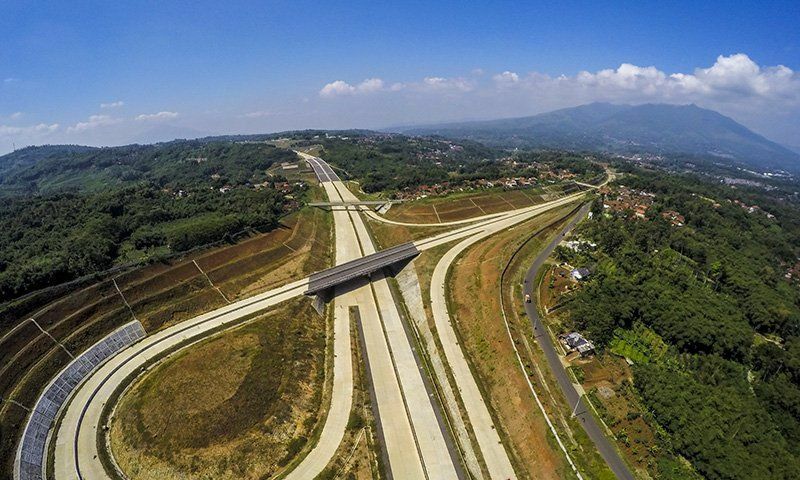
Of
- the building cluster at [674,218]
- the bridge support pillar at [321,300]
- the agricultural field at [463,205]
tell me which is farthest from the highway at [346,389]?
the building cluster at [674,218]

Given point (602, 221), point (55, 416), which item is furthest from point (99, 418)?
point (602, 221)

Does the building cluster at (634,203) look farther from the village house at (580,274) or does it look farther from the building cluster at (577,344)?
the building cluster at (577,344)

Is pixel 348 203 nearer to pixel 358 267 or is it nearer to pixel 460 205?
pixel 460 205

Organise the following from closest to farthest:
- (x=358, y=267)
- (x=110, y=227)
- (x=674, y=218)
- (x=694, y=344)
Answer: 1. (x=694, y=344)
2. (x=358, y=267)
3. (x=110, y=227)
4. (x=674, y=218)

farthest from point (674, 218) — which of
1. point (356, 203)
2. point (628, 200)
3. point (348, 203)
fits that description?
point (348, 203)

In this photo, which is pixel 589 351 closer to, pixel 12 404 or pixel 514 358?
pixel 514 358

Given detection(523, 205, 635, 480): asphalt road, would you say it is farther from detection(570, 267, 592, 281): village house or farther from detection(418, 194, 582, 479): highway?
detection(418, 194, 582, 479): highway

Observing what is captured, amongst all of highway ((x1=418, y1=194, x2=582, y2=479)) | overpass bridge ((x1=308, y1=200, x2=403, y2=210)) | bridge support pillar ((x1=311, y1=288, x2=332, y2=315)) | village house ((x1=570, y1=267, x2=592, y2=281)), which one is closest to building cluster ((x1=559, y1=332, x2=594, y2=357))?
highway ((x1=418, y1=194, x2=582, y2=479))
